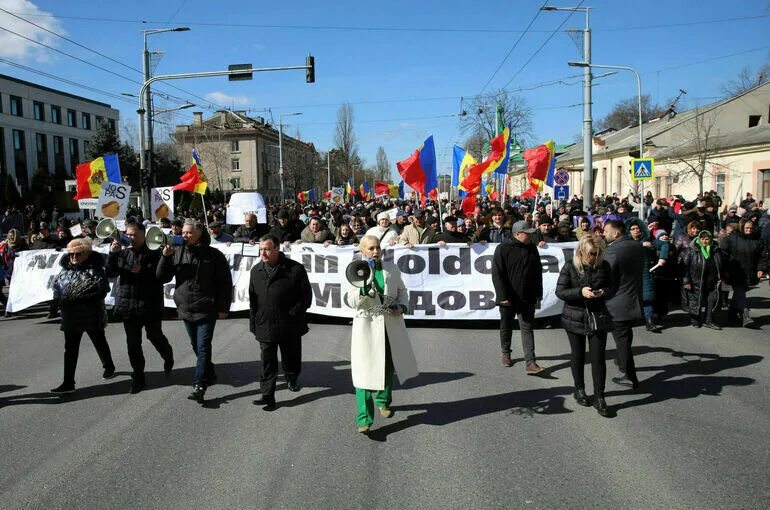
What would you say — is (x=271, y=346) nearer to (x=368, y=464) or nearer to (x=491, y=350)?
(x=368, y=464)

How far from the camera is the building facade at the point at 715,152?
102 ft

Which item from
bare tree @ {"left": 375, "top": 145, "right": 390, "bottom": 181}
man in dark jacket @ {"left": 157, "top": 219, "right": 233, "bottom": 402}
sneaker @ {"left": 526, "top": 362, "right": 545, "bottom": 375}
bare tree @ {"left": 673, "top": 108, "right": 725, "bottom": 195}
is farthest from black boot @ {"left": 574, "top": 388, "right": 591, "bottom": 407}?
bare tree @ {"left": 375, "top": 145, "right": 390, "bottom": 181}

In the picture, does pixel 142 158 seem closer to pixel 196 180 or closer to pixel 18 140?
pixel 196 180

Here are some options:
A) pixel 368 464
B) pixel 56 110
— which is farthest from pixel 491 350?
pixel 56 110

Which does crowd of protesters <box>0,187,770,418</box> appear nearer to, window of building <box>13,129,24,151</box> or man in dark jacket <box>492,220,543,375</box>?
man in dark jacket <box>492,220,543,375</box>

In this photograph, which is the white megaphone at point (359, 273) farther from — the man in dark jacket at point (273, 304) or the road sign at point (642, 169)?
the road sign at point (642, 169)

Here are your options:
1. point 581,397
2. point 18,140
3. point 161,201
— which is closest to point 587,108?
point 161,201

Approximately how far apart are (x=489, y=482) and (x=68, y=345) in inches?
179

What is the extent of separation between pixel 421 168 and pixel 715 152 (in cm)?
2611

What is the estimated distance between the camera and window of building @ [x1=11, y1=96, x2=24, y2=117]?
57469 millimetres

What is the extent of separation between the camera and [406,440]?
201 inches

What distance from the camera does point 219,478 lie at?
440 centimetres

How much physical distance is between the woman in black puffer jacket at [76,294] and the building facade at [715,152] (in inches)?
1202

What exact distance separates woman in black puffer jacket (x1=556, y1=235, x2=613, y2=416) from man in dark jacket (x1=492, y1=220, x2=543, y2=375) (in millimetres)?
1169
